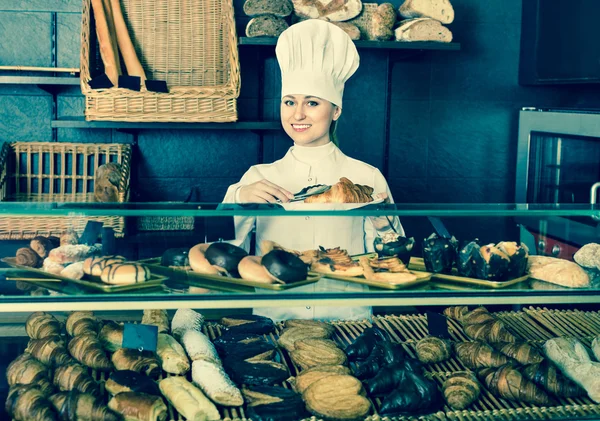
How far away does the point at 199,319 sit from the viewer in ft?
5.79

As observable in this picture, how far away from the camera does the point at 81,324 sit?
1658 mm

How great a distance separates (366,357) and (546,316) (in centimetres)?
61

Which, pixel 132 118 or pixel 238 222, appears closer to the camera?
pixel 238 222

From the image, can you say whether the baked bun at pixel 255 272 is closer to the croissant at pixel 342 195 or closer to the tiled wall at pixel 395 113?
the croissant at pixel 342 195

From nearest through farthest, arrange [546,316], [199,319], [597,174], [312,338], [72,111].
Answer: [312,338] < [199,319] < [546,316] < [597,174] < [72,111]

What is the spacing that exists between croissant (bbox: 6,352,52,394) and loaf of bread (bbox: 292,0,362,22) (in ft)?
7.05

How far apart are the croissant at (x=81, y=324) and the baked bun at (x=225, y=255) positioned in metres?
0.38

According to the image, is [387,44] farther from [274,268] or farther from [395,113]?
[274,268]

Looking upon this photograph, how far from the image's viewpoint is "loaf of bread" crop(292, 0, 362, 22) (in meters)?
3.20

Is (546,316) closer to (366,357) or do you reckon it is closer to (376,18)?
(366,357)

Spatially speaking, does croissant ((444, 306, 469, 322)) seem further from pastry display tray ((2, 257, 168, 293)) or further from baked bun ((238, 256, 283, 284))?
pastry display tray ((2, 257, 168, 293))

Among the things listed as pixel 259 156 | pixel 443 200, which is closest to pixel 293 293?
pixel 259 156

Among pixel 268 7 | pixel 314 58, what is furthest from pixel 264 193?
pixel 268 7

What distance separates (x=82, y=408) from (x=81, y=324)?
0.34 m
